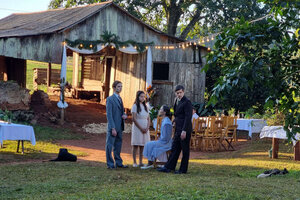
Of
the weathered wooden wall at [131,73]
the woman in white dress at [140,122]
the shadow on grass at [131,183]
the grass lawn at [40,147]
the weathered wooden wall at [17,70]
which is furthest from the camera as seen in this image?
the weathered wooden wall at [17,70]

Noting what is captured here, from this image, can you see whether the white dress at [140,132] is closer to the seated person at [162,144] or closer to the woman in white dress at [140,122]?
the woman in white dress at [140,122]

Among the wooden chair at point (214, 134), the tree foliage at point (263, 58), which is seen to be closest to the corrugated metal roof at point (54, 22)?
the wooden chair at point (214, 134)

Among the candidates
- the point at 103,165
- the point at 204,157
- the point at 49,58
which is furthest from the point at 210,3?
the point at 103,165

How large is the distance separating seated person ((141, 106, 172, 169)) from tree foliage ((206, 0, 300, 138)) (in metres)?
3.97

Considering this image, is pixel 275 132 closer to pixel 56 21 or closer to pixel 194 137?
pixel 194 137

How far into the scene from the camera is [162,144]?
9961 mm

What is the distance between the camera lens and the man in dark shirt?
29.8 ft

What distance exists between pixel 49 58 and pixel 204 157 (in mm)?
7683

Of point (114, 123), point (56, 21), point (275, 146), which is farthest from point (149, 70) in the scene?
point (114, 123)

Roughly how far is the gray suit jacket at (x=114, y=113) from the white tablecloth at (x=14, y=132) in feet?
10.1

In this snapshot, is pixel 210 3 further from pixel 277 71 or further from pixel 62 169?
pixel 277 71

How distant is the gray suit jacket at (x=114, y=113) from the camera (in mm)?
9711

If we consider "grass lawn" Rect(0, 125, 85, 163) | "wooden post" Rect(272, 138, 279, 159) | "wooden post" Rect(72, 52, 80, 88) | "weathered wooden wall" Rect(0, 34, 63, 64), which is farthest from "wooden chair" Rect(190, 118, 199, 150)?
"wooden post" Rect(72, 52, 80, 88)

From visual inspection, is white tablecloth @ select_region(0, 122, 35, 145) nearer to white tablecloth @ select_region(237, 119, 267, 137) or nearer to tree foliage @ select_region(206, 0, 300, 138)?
white tablecloth @ select_region(237, 119, 267, 137)
